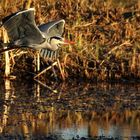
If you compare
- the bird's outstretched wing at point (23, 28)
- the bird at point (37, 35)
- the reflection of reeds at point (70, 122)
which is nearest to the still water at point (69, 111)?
the reflection of reeds at point (70, 122)

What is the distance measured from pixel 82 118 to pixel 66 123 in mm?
471

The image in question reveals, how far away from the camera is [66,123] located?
9.86m

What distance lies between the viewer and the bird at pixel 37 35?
11664mm

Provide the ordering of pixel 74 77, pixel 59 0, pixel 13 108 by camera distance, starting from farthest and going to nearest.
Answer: pixel 59 0 → pixel 74 77 → pixel 13 108

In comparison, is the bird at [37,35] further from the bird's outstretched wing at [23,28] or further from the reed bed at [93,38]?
the reed bed at [93,38]

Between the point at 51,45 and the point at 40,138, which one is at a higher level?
the point at 51,45

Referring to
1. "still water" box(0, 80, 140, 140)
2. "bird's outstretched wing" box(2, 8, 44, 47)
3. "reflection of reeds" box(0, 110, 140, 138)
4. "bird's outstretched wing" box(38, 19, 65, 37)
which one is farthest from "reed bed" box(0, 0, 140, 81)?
"reflection of reeds" box(0, 110, 140, 138)

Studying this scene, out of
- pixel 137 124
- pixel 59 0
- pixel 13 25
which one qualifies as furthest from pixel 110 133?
pixel 59 0

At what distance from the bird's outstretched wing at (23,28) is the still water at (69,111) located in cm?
92

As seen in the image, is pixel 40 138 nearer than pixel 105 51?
Yes

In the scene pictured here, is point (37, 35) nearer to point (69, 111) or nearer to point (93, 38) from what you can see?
point (69, 111)

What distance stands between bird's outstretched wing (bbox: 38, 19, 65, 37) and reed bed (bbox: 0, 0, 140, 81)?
4.62ft

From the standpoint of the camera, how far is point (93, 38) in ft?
50.0

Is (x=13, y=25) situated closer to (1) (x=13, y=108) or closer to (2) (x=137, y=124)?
(1) (x=13, y=108)
